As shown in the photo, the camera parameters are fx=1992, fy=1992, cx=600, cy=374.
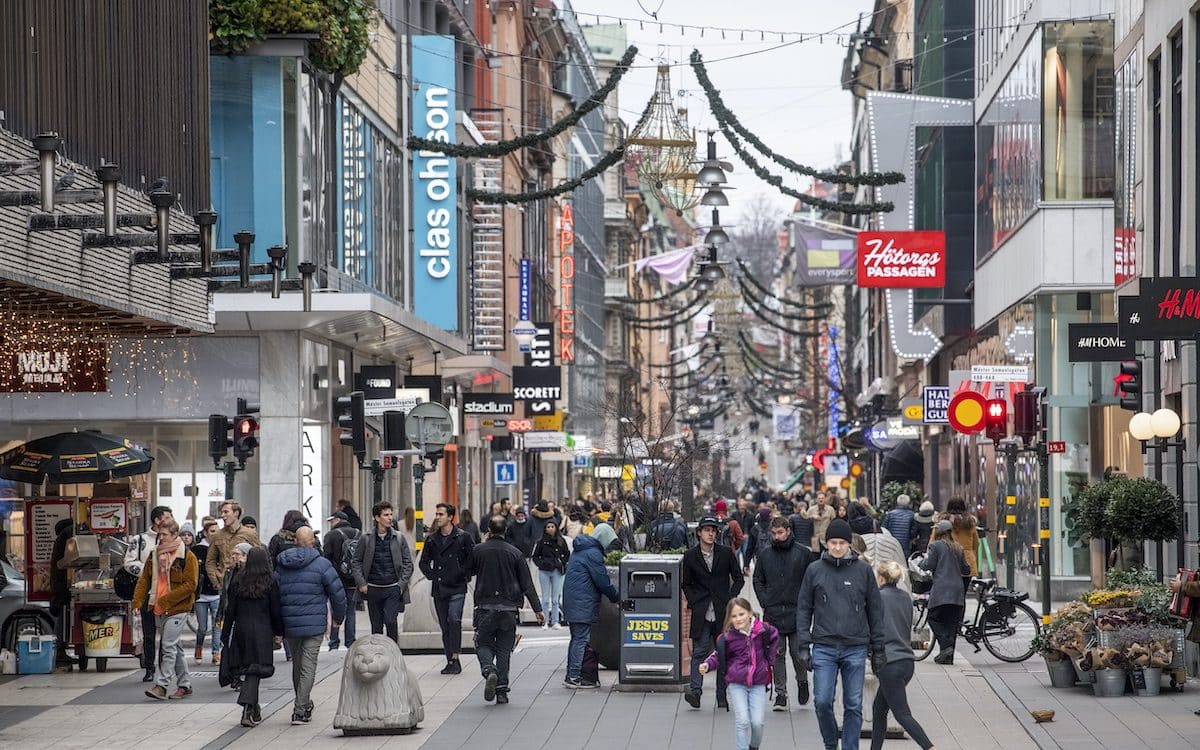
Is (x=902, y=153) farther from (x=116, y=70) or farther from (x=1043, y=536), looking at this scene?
(x=116, y=70)

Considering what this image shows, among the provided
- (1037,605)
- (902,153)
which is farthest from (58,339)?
(902,153)

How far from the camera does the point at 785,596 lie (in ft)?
60.4

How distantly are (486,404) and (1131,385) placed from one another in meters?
27.7

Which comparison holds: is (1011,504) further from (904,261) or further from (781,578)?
(904,261)

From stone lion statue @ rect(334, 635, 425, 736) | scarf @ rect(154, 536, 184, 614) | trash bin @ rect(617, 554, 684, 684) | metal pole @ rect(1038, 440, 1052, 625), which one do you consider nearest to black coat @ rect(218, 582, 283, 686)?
stone lion statue @ rect(334, 635, 425, 736)

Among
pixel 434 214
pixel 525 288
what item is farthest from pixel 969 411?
pixel 525 288

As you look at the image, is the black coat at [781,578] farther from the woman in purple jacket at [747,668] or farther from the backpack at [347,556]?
the backpack at [347,556]

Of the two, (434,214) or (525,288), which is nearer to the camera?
(434,214)

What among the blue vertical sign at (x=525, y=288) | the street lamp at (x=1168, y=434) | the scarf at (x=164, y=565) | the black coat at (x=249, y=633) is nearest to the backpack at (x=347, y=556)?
the scarf at (x=164, y=565)

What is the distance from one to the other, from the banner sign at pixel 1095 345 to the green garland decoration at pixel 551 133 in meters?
7.39

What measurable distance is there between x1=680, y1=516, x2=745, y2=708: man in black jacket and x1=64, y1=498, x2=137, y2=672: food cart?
682cm

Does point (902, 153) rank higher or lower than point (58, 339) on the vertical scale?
higher

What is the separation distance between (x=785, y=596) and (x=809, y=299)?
301 ft

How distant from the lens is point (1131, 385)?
23797mm
